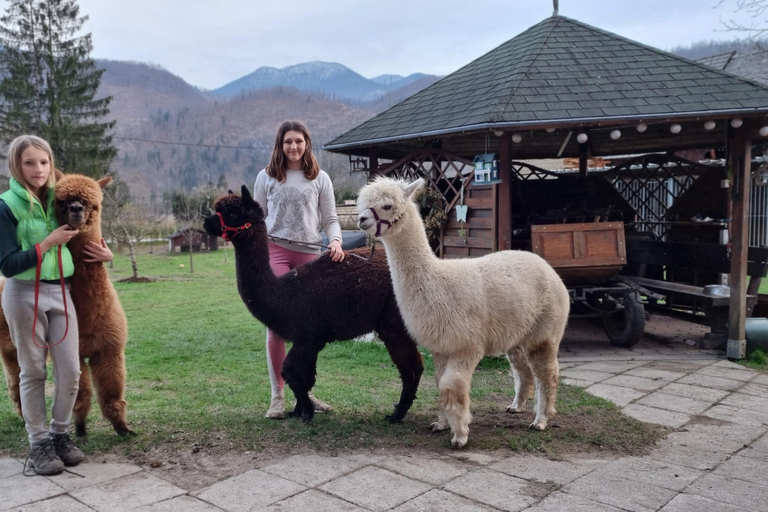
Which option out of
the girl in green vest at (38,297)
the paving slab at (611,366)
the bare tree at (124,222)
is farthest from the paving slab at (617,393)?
the bare tree at (124,222)

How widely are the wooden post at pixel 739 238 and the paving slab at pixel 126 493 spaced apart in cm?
628

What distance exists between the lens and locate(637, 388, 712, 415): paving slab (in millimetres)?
4762

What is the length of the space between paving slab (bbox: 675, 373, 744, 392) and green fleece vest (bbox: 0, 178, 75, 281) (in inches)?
217

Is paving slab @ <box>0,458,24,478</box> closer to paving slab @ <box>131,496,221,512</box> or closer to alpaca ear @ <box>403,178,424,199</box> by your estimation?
paving slab @ <box>131,496,221,512</box>

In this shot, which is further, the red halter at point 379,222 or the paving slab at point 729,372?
the paving slab at point 729,372

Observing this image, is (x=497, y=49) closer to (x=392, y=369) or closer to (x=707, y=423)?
(x=392, y=369)

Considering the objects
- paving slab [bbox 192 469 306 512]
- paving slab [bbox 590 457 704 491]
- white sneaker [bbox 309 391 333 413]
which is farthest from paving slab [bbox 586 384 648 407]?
paving slab [bbox 192 469 306 512]

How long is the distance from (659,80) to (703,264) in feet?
8.73

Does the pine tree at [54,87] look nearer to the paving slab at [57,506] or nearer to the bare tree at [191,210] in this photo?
the bare tree at [191,210]

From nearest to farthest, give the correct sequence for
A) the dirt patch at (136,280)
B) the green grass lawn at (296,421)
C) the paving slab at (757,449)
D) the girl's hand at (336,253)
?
the paving slab at (757,449) → the green grass lawn at (296,421) → the girl's hand at (336,253) → the dirt patch at (136,280)

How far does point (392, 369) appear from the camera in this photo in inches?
250

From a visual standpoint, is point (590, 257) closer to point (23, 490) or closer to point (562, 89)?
point (562, 89)

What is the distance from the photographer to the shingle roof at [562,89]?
6.35 meters

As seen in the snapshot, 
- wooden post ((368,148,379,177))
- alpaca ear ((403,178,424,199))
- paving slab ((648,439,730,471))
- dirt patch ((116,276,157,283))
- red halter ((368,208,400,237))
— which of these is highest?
wooden post ((368,148,379,177))
